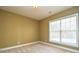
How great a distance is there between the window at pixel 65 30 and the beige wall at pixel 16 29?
1567mm

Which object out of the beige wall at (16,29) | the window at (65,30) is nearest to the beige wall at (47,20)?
the window at (65,30)

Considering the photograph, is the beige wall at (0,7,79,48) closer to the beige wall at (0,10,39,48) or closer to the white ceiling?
the beige wall at (0,10,39,48)

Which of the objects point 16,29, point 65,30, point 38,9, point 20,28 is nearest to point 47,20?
point 38,9

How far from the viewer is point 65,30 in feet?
13.2

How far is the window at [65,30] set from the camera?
350 centimetres

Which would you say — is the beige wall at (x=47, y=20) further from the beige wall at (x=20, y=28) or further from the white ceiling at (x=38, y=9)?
the white ceiling at (x=38, y=9)

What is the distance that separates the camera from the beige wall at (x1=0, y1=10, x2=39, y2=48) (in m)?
4.15

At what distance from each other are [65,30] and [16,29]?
2.88m

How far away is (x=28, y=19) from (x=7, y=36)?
210 centimetres

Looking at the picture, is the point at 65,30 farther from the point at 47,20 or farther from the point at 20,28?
the point at 20,28

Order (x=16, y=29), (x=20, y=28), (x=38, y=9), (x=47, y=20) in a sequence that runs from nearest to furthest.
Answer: (x=38, y=9)
(x=16, y=29)
(x=20, y=28)
(x=47, y=20)

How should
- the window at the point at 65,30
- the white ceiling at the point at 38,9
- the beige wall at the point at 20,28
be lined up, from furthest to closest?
the beige wall at the point at 20,28 < the white ceiling at the point at 38,9 < the window at the point at 65,30

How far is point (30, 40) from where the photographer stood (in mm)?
5883
